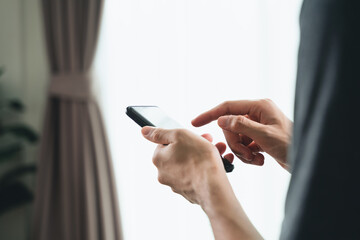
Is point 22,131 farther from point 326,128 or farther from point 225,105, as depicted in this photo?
point 326,128

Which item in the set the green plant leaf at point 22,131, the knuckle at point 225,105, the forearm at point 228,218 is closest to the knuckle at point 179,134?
the forearm at point 228,218

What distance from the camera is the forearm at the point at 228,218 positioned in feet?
1.54

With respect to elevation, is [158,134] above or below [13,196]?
above

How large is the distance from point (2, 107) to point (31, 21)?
1.66ft

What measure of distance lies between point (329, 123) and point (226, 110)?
556 mm

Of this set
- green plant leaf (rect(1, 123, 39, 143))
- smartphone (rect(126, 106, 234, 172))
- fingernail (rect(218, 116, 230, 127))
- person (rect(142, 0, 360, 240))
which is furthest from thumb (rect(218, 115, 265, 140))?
green plant leaf (rect(1, 123, 39, 143))

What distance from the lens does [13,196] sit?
1720 millimetres

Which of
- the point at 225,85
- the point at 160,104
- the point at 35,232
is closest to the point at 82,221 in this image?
the point at 35,232

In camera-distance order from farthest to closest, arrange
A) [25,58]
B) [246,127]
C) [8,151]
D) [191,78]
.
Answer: [25,58]
[8,151]
[191,78]
[246,127]

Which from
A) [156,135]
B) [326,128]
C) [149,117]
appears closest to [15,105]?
[149,117]

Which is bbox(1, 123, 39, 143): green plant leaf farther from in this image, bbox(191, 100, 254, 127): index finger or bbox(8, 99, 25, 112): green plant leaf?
bbox(191, 100, 254, 127): index finger

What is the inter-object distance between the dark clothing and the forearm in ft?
0.55

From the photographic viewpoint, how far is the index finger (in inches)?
32.6

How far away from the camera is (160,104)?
1612 millimetres
